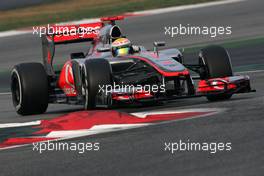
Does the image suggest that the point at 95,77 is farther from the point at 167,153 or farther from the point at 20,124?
the point at 167,153

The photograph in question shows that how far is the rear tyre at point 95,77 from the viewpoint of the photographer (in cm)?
1162

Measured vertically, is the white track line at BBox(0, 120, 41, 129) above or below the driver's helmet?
below

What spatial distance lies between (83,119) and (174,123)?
1.50 m

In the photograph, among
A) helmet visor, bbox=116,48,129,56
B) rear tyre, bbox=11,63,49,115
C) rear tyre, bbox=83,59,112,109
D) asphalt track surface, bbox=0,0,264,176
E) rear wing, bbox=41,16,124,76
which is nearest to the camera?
asphalt track surface, bbox=0,0,264,176

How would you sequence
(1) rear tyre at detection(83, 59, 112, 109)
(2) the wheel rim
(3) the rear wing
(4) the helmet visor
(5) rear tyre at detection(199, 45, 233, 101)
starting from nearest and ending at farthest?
(1) rear tyre at detection(83, 59, 112, 109) < (5) rear tyre at detection(199, 45, 233, 101) < (4) the helmet visor < (2) the wheel rim < (3) the rear wing

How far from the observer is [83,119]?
11078 millimetres

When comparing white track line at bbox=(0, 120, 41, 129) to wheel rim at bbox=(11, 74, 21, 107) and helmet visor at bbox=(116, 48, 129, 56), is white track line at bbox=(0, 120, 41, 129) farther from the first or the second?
helmet visor at bbox=(116, 48, 129, 56)

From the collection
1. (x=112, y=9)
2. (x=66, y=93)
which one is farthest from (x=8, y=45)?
(x=66, y=93)

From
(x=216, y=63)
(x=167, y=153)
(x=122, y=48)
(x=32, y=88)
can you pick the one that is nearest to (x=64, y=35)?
(x=122, y=48)

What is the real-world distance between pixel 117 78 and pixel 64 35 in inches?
84.1

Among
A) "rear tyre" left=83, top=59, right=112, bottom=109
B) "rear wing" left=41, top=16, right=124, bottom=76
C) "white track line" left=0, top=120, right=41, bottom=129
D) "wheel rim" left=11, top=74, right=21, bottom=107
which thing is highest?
"rear wing" left=41, top=16, right=124, bottom=76

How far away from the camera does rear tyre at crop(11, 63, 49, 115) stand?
12.9 meters

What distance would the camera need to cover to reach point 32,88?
12.9 meters

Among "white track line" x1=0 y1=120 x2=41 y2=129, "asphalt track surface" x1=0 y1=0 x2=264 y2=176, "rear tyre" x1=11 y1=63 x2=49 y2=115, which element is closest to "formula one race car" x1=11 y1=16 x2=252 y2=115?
"rear tyre" x1=11 y1=63 x2=49 y2=115
